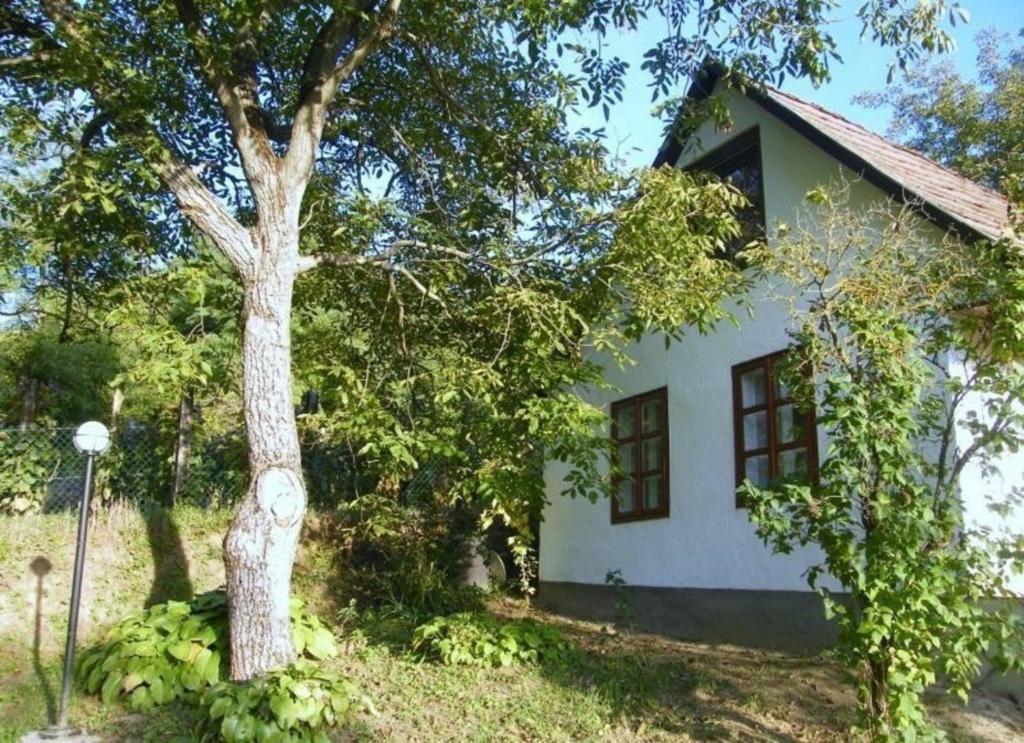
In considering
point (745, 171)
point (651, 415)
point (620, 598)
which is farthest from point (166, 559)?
point (745, 171)

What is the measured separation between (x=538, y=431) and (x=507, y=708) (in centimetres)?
211

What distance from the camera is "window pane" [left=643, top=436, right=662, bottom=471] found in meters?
9.69

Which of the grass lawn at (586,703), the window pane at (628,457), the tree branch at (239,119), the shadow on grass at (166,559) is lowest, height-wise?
the grass lawn at (586,703)

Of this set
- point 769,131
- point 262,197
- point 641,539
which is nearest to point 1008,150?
point 769,131

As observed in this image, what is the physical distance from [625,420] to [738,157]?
11.4 ft

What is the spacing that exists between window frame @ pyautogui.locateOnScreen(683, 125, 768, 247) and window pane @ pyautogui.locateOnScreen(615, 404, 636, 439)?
287 centimetres

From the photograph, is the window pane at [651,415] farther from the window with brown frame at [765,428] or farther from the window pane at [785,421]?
the window pane at [785,421]

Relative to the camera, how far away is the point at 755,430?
8.23 meters

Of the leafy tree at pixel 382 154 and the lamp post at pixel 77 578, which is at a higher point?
the leafy tree at pixel 382 154

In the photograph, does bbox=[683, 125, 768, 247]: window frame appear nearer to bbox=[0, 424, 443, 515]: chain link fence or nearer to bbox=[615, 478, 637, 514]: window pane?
bbox=[615, 478, 637, 514]: window pane

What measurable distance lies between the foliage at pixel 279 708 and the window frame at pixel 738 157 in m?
5.91

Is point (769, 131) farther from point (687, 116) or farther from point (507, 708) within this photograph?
point (507, 708)

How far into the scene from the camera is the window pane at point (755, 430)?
810cm

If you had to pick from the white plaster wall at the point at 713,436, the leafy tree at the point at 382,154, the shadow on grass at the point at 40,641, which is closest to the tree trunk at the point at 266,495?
the leafy tree at the point at 382,154
